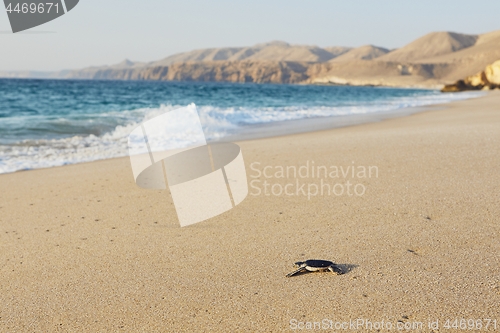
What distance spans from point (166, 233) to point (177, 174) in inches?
72.3

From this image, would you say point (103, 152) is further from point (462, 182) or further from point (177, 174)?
point (462, 182)

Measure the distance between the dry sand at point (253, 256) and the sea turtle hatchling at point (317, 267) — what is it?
5cm

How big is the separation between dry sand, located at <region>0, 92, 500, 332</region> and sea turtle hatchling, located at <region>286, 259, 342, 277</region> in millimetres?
51

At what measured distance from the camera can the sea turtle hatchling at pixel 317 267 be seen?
256 cm

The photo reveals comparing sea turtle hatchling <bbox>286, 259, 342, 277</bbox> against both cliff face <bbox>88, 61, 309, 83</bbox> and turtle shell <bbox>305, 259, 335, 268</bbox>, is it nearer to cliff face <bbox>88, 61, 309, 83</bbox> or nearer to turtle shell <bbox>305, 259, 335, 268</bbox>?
turtle shell <bbox>305, 259, 335, 268</bbox>

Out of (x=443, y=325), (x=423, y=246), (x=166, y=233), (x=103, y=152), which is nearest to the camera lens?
(x=443, y=325)

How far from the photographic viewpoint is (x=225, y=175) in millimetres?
5109

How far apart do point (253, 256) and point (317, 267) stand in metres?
0.48

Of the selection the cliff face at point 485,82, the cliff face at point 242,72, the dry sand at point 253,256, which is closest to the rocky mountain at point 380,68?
the cliff face at point 242,72

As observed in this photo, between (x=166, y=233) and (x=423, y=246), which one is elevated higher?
(x=166, y=233)

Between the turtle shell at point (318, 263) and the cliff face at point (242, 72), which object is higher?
the cliff face at point (242, 72)

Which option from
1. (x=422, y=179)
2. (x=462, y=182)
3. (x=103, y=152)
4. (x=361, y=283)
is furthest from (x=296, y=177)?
(x=103, y=152)

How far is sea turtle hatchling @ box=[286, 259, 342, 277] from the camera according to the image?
2.56 m

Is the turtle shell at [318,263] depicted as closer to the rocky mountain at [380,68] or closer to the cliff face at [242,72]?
the rocky mountain at [380,68]
